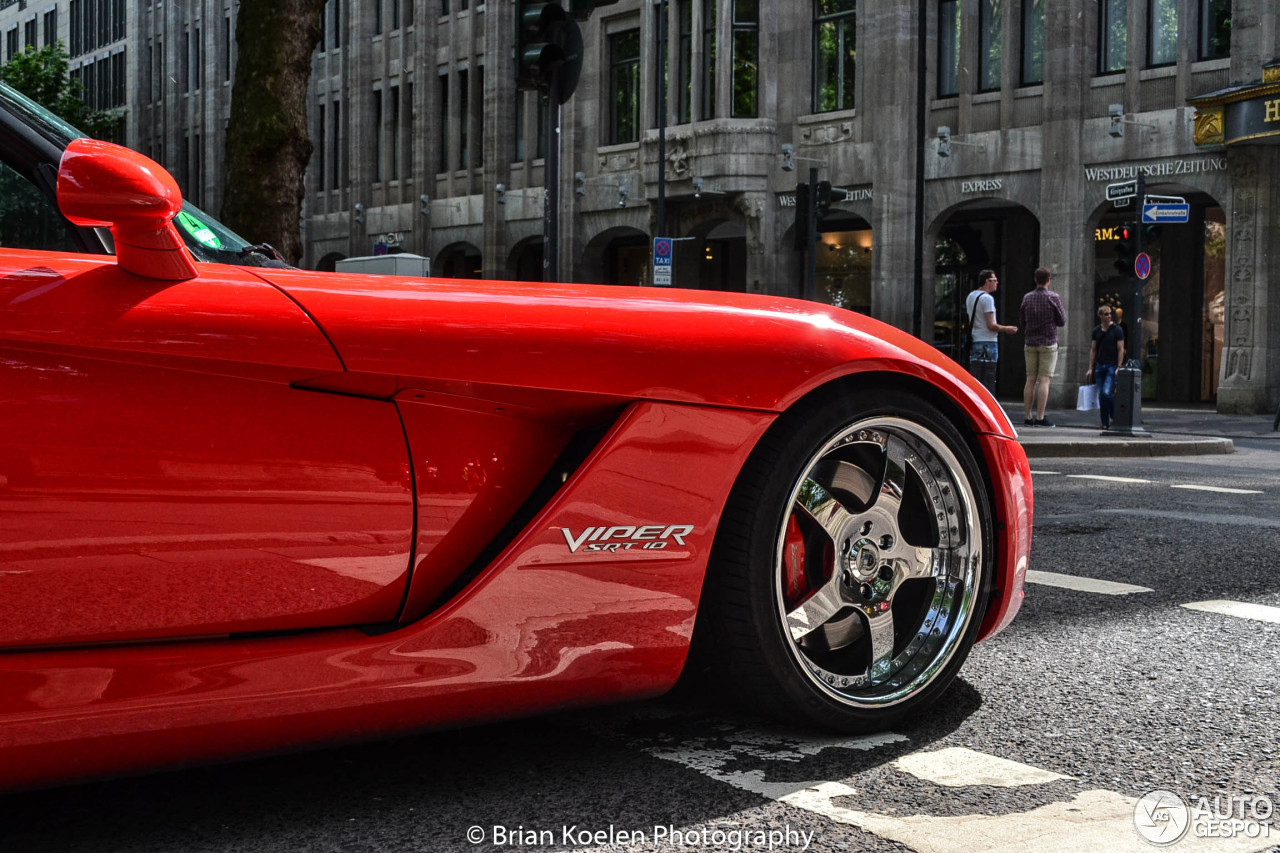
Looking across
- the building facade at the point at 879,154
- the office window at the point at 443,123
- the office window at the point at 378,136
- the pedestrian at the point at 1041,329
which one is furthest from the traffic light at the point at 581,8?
the office window at the point at 378,136

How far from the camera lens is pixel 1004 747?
9.82 feet

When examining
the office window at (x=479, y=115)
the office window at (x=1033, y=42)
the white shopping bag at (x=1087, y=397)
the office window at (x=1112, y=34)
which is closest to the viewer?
the white shopping bag at (x=1087, y=397)

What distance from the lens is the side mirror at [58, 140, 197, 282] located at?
217 centimetres

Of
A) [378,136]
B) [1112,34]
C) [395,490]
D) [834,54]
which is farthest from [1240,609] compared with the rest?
[378,136]

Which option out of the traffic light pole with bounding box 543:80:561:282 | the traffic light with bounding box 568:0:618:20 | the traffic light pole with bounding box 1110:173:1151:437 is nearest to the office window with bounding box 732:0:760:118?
the traffic light pole with bounding box 1110:173:1151:437

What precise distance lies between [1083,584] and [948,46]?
76.8 feet

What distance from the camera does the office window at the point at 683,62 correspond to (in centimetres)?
3108

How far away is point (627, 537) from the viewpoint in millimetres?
2588

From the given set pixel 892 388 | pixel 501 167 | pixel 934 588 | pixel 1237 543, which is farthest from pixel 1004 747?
pixel 501 167

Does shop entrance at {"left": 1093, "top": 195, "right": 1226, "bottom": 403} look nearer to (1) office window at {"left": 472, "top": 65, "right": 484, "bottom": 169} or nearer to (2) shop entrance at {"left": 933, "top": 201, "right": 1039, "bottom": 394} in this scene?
(2) shop entrance at {"left": 933, "top": 201, "right": 1039, "bottom": 394}

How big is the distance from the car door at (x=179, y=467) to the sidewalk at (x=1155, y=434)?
1186 centimetres

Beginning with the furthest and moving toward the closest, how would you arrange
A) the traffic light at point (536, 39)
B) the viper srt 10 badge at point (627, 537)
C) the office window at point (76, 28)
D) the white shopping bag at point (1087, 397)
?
1. the office window at point (76, 28)
2. the white shopping bag at point (1087, 397)
3. the traffic light at point (536, 39)
4. the viper srt 10 badge at point (627, 537)

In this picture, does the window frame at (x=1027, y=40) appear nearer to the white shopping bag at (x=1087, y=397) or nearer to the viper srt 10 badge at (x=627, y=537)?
the white shopping bag at (x=1087, y=397)

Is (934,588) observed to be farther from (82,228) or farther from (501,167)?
(501,167)
